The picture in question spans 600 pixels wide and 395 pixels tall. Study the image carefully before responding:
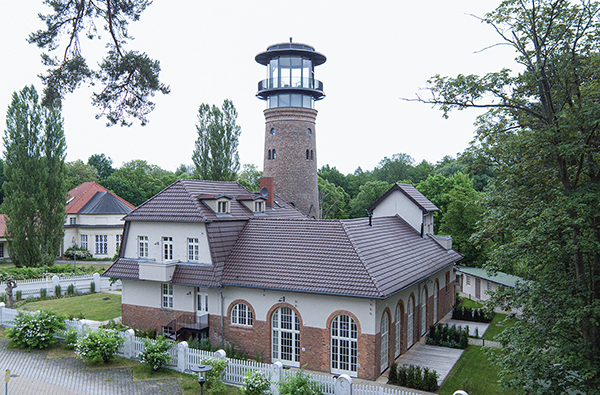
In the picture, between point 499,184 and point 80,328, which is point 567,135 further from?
point 80,328

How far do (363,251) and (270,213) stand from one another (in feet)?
30.3

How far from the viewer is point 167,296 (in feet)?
72.8

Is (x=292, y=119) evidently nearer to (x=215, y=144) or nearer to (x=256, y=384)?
(x=215, y=144)

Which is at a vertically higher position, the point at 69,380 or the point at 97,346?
the point at 97,346

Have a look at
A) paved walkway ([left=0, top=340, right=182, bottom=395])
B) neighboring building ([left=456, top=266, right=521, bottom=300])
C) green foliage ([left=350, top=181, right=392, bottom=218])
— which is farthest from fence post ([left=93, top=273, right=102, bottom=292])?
green foliage ([left=350, top=181, right=392, bottom=218])

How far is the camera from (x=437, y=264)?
82.0 feet

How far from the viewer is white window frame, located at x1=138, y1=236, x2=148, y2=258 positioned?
23.0 m

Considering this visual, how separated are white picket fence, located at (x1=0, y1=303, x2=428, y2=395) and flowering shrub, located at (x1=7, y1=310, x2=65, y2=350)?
1.13 m

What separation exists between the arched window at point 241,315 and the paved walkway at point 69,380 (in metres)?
3.91

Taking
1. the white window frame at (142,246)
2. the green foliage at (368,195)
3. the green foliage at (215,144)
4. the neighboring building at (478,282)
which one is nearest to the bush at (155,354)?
the white window frame at (142,246)

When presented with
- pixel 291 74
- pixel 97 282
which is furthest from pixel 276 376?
pixel 291 74

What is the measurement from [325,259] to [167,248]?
26.4 ft

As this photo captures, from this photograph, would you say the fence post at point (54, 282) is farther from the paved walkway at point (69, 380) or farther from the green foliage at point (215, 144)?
the green foliage at point (215, 144)

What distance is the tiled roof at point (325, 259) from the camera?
1817 cm
